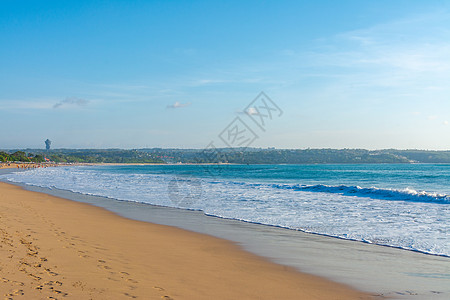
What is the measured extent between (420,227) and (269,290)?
Answer: 24.7 ft

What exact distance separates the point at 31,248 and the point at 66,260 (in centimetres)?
111

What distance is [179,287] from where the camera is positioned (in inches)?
217

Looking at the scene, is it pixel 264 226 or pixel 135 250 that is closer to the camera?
pixel 135 250

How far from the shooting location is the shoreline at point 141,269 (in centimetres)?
519

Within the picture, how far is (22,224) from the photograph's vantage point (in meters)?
10.2

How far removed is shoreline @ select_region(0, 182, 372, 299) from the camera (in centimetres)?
519

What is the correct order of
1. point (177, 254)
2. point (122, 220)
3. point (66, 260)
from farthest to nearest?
point (122, 220), point (177, 254), point (66, 260)

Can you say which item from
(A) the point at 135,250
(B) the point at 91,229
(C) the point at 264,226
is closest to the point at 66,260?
(A) the point at 135,250

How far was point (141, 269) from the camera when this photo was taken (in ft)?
20.9

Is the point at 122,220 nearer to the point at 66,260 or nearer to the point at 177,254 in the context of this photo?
the point at 177,254

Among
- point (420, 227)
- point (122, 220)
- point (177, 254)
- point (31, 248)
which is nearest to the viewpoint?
point (31, 248)

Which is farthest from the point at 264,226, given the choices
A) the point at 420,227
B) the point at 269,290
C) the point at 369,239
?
the point at 269,290

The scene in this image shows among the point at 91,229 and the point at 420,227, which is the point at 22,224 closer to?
the point at 91,229

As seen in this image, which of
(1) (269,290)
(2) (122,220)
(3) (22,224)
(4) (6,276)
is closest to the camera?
(4) (6,276)
